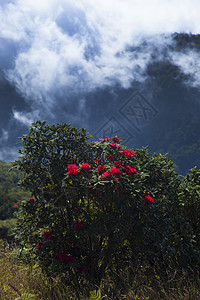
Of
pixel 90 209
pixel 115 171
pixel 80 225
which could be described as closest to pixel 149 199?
pixel 115 171

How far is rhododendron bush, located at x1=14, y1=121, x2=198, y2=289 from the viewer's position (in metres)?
4.00

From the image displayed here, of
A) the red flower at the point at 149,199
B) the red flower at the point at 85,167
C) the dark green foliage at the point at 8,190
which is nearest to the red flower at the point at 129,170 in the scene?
the red flower at the point at 149,199

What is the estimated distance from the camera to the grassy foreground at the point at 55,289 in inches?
136

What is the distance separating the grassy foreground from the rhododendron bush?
234 millimetres

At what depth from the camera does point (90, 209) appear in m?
4.38

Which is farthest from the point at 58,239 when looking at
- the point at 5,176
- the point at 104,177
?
the point at 5,176

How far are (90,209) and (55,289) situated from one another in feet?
4.31

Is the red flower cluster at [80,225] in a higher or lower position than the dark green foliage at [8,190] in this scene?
lower

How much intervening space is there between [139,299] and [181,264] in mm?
1481

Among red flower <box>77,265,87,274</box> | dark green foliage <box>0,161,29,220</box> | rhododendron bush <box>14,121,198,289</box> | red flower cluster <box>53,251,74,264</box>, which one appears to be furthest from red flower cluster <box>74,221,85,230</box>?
dark green foliage <box>0,161,29,220</box>

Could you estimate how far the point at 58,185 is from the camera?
14.5ft

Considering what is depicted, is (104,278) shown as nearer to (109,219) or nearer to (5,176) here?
(109,219)

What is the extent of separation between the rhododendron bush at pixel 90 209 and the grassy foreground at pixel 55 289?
23cm

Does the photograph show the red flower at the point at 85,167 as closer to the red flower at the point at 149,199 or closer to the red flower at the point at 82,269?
the red flower at the point at 149,199
